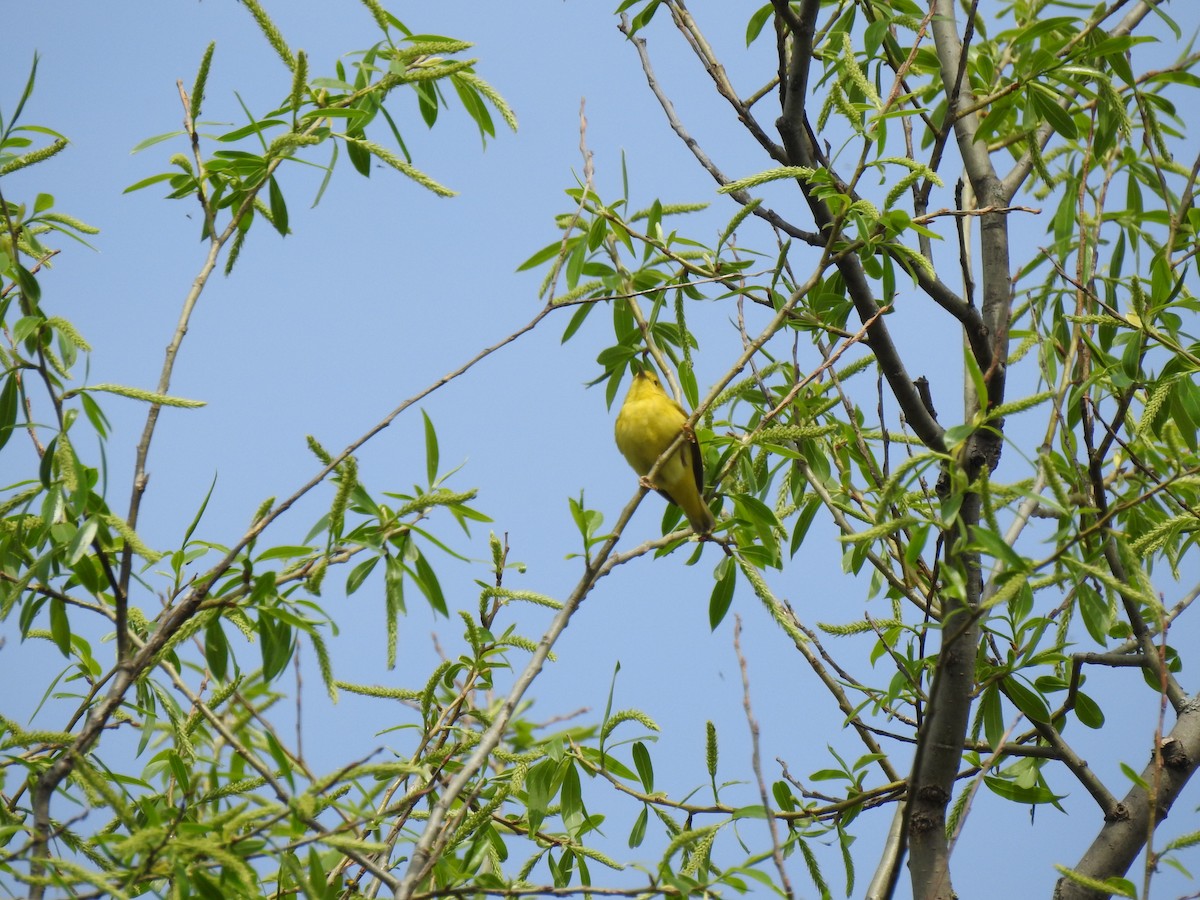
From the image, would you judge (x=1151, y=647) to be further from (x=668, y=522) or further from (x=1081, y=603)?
(x=668, y=522)

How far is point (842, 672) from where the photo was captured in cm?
343

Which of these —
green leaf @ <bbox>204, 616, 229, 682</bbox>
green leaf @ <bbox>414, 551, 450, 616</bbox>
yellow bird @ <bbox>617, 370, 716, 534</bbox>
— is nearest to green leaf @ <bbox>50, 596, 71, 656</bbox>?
green leaf @ <bbox>204, 616, 229, 682</bbox>

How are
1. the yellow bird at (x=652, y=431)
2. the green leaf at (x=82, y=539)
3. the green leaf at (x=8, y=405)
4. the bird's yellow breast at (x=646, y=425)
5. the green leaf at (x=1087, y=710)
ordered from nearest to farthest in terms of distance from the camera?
the green leaf at (x=82, y=539) < the green leaf at (x=8, y=405) < the green leaf at (x=1087, y=710) < the yellow bird at (x=652, y=431) < the bird's yellow breast at (x=646, y=425)

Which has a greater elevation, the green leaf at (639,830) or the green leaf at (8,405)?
the green leaf at (8,405)

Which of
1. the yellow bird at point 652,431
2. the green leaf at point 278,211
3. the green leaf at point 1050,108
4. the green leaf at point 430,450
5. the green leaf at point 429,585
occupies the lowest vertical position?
the green leaf at point 429,585

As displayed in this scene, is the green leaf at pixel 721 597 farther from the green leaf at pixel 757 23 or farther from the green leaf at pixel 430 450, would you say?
the green leaf at pixel 757 23

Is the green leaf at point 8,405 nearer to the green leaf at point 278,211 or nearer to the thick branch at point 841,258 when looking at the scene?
the green leaf at point 278,211

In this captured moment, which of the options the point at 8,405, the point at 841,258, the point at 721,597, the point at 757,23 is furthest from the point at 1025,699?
the point at 8,405

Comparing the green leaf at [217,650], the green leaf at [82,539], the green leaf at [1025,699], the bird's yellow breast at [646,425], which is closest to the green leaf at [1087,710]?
the green leaf at [1025,699]

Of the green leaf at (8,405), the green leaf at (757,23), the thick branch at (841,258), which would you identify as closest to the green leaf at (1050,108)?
the thick branch at (841,258)

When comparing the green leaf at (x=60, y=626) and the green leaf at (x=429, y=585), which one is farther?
the green leaf at (x=60, y=626)

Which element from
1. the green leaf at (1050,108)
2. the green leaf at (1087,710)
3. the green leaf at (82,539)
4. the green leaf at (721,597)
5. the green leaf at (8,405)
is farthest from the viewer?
the green leaf at (1087,710)

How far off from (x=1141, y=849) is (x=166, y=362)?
315cm

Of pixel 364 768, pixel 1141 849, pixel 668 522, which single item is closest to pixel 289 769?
pixel 364 768
